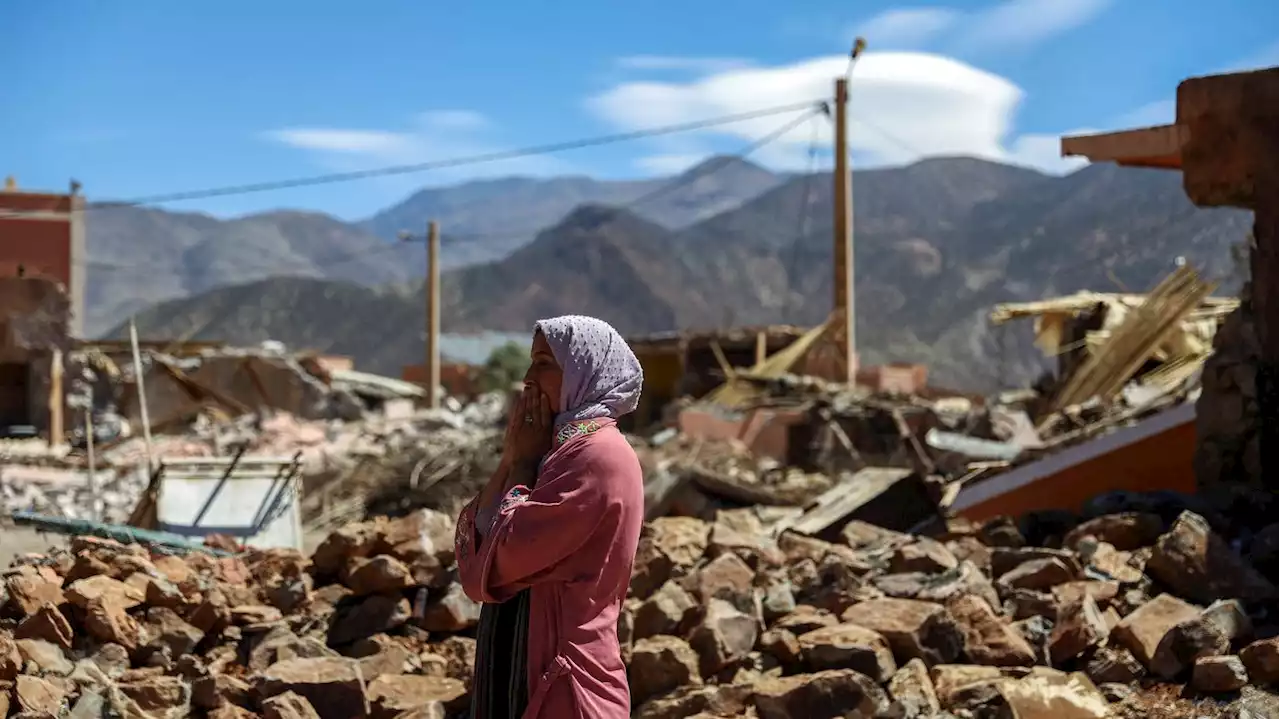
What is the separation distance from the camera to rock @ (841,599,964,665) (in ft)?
14.1

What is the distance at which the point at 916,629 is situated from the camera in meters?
4.30

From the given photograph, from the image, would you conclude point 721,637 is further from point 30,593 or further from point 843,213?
point 843,213

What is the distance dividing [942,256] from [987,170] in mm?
33172

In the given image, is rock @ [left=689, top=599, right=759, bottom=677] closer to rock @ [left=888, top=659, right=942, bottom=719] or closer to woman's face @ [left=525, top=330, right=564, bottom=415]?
rock @ [left=888, top=659, right=942, bottom=719]

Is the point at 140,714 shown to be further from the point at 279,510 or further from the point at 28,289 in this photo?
the point at 28,289

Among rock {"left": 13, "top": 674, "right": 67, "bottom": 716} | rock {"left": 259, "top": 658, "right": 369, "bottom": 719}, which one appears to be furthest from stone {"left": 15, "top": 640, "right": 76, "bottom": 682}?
rock {"left": 259, "top": 658, "right": 369, "bottom": 719}

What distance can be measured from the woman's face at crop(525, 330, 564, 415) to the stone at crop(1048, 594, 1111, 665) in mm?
2637

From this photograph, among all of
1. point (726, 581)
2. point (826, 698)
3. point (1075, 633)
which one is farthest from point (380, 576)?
point (1075, 633)

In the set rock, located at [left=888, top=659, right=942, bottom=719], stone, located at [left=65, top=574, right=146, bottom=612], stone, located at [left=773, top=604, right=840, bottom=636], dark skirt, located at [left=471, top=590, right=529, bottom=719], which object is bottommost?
rock, located at [left=888, top=659, right=942, bottom=719]

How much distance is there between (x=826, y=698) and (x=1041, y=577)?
1482 millimetres

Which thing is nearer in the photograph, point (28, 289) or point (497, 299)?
point (28, 289)

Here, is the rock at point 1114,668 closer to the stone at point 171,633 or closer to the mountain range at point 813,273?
the stone at point 171,633

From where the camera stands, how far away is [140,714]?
3883mm

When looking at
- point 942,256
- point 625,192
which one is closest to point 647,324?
point 942,256
